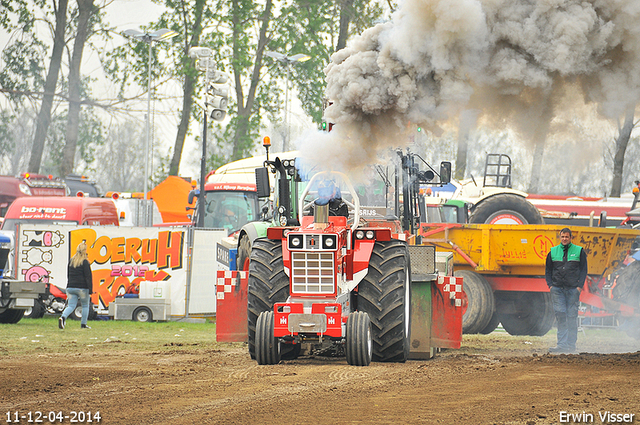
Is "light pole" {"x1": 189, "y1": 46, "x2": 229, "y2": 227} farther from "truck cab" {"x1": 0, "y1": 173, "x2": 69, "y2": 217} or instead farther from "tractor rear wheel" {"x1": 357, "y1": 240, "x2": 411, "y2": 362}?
"tractor rear wheel" {"x1": 357, "y1": 240, "x2": 411, "y2": 362}

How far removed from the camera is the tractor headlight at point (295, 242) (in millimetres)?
9023

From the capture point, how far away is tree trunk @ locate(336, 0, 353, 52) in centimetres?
3309

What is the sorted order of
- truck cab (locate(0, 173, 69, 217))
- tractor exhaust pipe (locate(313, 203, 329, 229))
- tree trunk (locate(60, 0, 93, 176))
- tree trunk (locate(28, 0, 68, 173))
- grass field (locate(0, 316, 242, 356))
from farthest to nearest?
1. tree trunk (locate(60, 0, 93, 176))
2. tree trunk (locate(28, 0, 68, 173))
3. truck cab (locate(0, 173, 69, 217))
4. grass field (locate(0, 316, 242, 356))
5. tractor exhaust pipe (locate(313, 203, 329, 229))

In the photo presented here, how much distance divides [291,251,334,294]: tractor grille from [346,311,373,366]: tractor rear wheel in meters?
0.43

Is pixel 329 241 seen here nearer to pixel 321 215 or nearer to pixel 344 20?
pixel 321 215

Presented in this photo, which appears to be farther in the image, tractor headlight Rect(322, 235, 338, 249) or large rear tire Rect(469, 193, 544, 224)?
large rear tire Rect(469, 193, 544, 224)

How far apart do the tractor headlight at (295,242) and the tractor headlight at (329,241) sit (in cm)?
27

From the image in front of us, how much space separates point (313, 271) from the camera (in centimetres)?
909

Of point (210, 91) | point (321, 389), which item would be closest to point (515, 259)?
point (321, 389)

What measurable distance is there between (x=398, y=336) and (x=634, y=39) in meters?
4.48

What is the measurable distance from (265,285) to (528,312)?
310 inches

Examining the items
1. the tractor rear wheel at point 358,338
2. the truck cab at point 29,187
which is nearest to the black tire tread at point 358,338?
the tractor rear wheel at point 358,338

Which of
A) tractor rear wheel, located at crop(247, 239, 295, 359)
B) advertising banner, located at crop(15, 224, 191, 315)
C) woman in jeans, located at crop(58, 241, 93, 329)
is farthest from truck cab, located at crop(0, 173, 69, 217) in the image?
tractor rear wheel, located at crop(247, 239, 295, 359)

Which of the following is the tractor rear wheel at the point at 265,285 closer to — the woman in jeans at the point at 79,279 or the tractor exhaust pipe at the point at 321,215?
the tractor exhaust pipe at the point at 321,215
